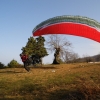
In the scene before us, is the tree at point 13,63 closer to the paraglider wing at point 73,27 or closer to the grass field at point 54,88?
Result: the grass field at point 54,88

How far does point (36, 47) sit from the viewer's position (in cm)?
3762

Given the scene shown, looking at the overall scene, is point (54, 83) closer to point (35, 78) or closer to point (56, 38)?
point (35, 78)

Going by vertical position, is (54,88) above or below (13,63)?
below

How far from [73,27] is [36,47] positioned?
2363 centimetres

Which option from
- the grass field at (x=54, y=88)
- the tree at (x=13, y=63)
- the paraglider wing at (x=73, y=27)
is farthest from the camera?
the tree at (x=13, y=63)

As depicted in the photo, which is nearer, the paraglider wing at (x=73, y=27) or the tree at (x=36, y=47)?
the paraglider wing at (x=73, y=27)

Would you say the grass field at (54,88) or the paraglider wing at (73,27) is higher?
the paraglider wing at (73,27)

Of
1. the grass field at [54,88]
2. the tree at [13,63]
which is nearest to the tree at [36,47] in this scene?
the tree at [13,63]

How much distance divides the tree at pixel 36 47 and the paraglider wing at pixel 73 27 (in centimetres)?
2122

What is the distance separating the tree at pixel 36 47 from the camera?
37.2 meters

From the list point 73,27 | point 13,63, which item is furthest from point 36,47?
point 73,27

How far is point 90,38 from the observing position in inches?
535

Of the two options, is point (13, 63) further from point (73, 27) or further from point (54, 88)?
point (54, 88)

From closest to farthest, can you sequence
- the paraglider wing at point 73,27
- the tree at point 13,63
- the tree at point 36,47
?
1. the paraglider wing at point 73,27
2. the tree at point 13,63
3. the tree at point 36,47
